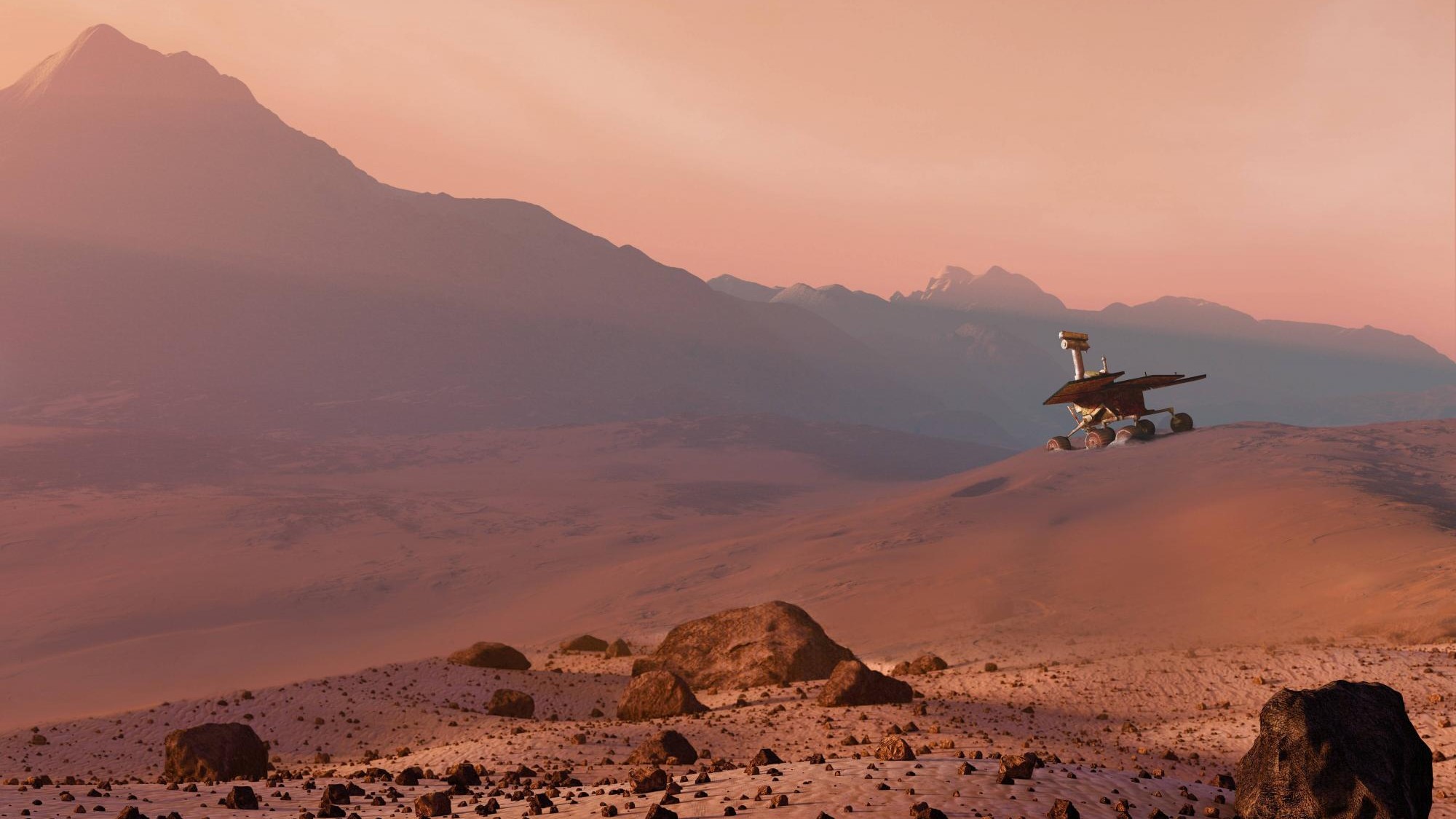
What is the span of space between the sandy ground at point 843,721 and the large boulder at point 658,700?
596 mm

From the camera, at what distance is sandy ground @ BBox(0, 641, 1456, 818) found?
54.6ft

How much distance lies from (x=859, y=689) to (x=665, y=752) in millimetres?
6339

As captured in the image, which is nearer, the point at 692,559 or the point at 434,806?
the point at 434,806

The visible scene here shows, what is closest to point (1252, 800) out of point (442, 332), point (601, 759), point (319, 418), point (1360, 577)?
point (601, 759)

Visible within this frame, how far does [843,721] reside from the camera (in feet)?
66.7

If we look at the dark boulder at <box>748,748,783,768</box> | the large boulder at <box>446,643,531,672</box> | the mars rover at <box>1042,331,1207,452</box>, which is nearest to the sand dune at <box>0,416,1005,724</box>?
the large boulder at <box>446,643,531,672</box>

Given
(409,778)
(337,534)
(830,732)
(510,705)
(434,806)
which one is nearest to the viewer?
(434,806)

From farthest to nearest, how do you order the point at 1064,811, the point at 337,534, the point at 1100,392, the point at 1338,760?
the point at 337,534 → the point at 1100,392 → the point at 1338,760 → the point at 1064,811

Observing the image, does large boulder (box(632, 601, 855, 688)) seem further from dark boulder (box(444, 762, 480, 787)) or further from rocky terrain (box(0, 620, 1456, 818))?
dark boulder (box(444, 762, 480, 787))

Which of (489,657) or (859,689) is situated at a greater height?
(859,689)

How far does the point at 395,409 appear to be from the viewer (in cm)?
14400

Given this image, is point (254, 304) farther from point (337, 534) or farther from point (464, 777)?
point (464, 777)

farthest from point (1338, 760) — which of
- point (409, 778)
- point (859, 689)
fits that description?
point (859, 689)

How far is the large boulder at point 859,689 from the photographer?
21703mm
